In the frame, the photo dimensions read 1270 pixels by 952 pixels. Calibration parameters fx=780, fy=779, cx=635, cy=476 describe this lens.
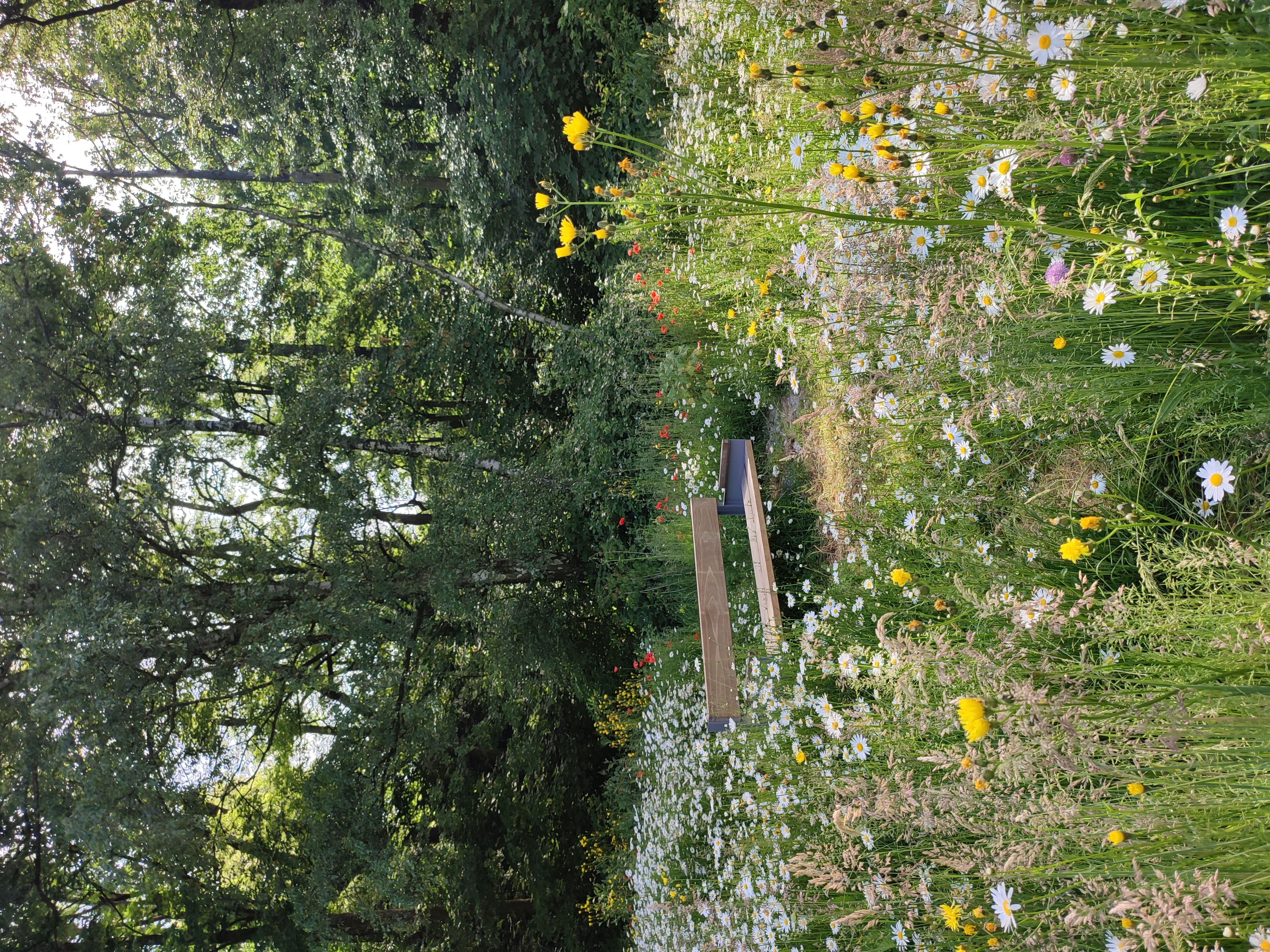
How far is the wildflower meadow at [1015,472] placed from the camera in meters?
1.78

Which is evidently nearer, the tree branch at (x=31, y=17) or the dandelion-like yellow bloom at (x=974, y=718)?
Result: the dandelion-like yellow bloom at (x=974, y=718)

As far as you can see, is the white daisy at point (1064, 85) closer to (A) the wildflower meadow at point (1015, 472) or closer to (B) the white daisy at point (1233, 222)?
(A) the wildflower meadow at point (1015, 472)

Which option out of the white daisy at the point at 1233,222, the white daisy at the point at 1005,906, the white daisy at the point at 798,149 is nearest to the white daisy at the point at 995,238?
A: the white daisy at the point at 1233,222

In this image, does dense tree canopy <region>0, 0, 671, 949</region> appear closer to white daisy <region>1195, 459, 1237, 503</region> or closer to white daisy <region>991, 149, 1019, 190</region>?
white daisy <region>991, 149, 1019, 190</region>

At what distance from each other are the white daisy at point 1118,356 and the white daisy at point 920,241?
597 millimetres

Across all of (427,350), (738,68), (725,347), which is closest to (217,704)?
(427,350)

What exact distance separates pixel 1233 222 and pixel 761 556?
10.8 feet

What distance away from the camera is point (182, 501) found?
27.8 feet

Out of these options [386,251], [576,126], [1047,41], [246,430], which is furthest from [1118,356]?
[386,251]

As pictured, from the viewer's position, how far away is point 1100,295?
1.87 meters

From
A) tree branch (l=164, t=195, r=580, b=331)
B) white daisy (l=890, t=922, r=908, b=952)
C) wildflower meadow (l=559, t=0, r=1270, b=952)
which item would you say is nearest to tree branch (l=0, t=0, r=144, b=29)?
tree branch (l=164, t=195, r=580, b=331)

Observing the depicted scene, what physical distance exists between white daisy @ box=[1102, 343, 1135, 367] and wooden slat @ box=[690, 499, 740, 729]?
2731 millimetres

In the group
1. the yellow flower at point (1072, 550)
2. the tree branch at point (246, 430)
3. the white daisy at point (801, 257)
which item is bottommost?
the yellow flower at point (1072, 550)

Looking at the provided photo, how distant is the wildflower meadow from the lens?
178 cm
